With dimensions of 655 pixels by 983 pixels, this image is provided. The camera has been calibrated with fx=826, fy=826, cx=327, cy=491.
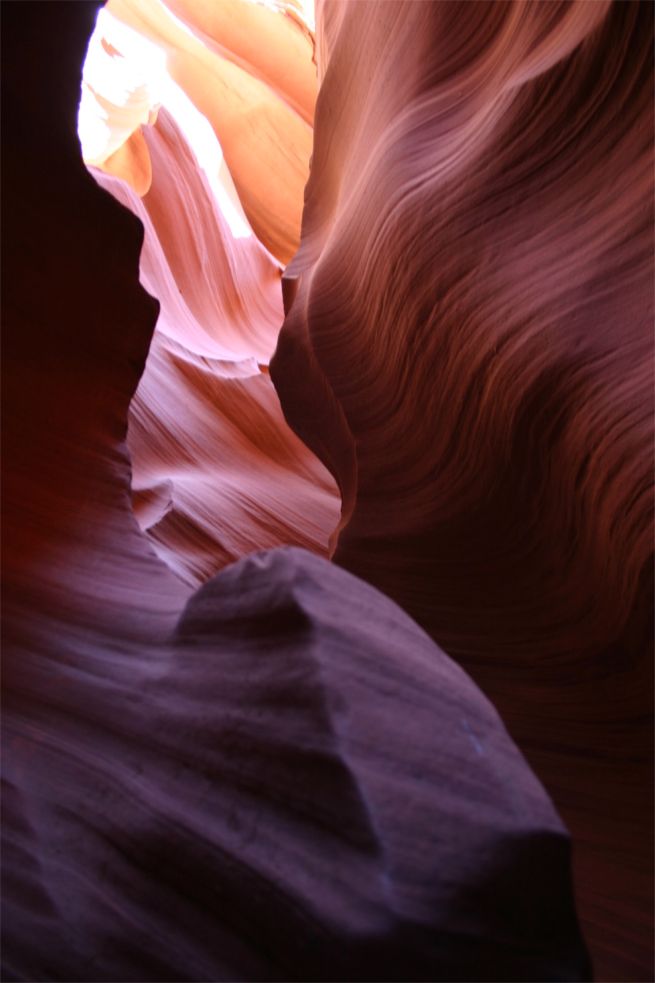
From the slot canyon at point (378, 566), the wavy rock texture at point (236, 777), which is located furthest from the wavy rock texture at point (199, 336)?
the wavy rock texture at point (236, 777)

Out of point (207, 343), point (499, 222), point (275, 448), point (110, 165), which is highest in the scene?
point (499, 222)

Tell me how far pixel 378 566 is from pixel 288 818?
0.89 m

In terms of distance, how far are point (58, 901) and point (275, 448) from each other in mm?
1984

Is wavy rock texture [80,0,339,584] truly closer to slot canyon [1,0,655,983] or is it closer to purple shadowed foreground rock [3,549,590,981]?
slot canyon [1,0,655,983]

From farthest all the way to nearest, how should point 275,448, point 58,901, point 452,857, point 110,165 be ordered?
1. point 110,165
2. point 275,448
3. point 58,901
4. point 452,857

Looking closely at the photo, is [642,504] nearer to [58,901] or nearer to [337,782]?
[337,782]

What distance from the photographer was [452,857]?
1.94 feet

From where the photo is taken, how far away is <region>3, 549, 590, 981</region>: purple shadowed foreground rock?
584 mm

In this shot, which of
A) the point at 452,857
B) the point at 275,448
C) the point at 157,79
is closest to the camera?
the point at 452,857

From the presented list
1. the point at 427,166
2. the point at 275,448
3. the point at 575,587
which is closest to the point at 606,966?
the point at 575,587

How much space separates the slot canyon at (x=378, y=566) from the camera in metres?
0.61

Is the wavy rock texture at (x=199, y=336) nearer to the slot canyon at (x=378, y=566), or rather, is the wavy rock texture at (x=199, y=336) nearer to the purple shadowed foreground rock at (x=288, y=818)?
the slot canyon at (x=378, y=566)

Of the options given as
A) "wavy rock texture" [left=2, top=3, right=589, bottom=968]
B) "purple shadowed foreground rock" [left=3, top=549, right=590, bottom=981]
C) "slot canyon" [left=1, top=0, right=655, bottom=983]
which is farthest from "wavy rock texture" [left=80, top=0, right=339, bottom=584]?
"purple shadowed foreground rock" [left=3, top=549, right=590, bottom=981]

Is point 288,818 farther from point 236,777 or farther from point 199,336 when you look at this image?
point 199,336
